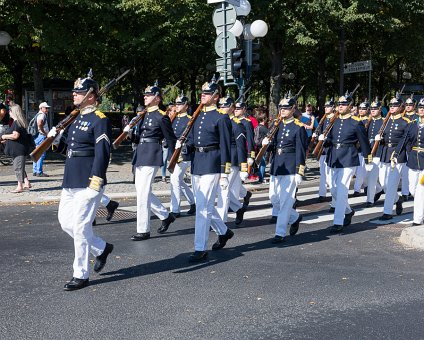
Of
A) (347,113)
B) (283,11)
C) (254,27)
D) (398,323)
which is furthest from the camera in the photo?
(283,11)

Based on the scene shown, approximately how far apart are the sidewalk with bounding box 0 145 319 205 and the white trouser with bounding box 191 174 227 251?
5.84 metres

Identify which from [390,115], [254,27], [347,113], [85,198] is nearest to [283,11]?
[254,27]

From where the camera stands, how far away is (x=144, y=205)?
928 centimetres

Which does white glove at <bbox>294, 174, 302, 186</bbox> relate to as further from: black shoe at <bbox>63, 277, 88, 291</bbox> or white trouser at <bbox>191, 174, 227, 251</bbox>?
black shoe at <bbox>63, 277, 88, 291</bbox>

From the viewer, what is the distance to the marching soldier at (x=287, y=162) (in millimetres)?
9195

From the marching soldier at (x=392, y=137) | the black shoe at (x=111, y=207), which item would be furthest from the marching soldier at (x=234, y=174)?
the marching soldier at (x=392, y=137)

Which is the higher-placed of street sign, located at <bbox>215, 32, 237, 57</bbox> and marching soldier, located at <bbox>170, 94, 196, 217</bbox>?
street sign, located at <bbox>215, 32, 237, 57</bbox>

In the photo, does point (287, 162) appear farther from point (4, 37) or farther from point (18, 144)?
point (4, 37)

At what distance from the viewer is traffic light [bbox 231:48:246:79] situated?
15.0m

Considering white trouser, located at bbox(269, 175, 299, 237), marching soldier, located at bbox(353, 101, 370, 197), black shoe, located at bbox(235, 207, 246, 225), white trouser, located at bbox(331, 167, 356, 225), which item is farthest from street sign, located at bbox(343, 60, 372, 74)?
white trouser, located at bbox(269, 175, 299, 237)

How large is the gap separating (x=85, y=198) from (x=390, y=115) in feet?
25.8

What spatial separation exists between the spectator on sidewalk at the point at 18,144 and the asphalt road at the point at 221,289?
462 centimetres

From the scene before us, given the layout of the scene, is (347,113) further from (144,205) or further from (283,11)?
(283,11)

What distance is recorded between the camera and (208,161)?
8234 millimetres
